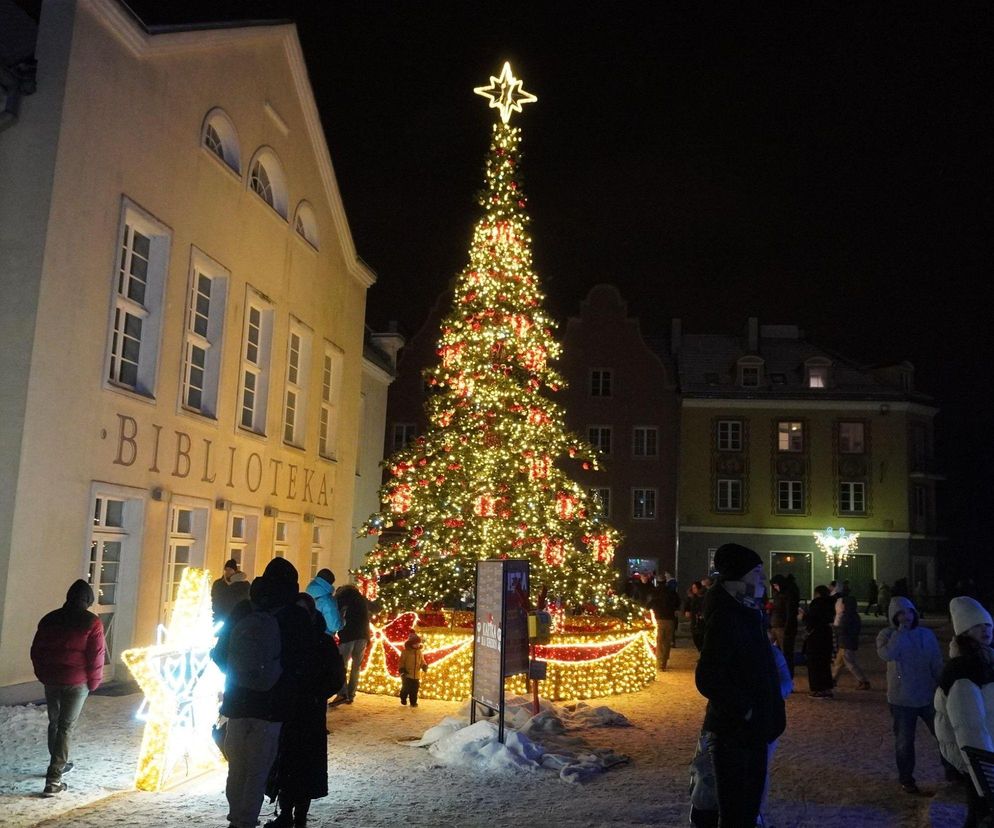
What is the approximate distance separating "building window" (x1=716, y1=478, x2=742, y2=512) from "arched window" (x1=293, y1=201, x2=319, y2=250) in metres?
28.8

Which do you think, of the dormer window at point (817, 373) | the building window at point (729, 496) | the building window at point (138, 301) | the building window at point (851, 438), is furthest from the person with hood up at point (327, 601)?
the building window at point (851, 438)

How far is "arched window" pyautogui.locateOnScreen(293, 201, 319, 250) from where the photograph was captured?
760 inches

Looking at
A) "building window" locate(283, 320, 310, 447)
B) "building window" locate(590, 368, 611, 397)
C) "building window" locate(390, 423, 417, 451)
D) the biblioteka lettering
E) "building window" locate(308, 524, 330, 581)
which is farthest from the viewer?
"building window" locate(390, 423, 417, 451)

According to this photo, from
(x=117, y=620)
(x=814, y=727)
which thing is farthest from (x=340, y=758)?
(x=814, y=727)

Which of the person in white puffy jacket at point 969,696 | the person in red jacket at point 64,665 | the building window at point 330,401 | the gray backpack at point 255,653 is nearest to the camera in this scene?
the person in white puffy jacket at point 969,696

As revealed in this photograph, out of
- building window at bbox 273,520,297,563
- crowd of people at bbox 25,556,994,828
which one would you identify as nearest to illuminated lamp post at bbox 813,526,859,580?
building window at bbox 273,520,297,563

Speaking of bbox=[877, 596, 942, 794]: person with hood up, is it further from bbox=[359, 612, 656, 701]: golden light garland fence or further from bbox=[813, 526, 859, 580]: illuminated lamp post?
bbox=[813, 526, 859, 580]: illuminated lamp post

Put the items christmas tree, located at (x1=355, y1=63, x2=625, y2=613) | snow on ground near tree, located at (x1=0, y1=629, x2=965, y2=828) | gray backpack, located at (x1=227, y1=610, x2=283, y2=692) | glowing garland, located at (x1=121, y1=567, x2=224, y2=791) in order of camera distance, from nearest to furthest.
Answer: gray backpack, located at (x1=227, y1=610, x2=283, y2=692), snow on ground near tree, located at (x1=0, y1=629, x2=965, y2=828), glowing garland, located at (x1=121, y1=567, x2=224, y2=791), christmas tree, located at (x1=355, y1=63, x2=625, y2=613)

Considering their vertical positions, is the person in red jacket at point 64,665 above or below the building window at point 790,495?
below

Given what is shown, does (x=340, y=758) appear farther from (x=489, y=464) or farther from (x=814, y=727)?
(x=489, y=464)

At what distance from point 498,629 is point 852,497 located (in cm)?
3714

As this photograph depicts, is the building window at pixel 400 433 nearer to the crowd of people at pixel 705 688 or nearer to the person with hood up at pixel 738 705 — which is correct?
the crowd of people at pixel 705 688

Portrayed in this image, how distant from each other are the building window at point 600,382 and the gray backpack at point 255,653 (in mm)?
39200

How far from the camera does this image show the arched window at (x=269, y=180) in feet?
57.7
